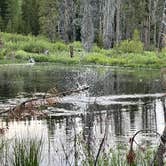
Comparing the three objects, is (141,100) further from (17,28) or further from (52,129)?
(17,28)

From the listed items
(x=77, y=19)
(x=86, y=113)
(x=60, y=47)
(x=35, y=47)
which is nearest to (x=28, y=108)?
(x=86, y=113)

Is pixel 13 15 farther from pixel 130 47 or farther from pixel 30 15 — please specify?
pixel 130 47

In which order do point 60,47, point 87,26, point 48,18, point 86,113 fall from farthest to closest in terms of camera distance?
point 48,18 → point 87,26 → point 60,47 → point 86,113

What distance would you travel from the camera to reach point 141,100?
25.5 meters

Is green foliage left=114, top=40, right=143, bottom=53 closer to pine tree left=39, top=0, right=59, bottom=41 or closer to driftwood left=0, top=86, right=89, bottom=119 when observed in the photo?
pine tree left=39, top=0, right=59, bottom=41

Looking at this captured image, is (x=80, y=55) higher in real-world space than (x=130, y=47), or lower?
lower

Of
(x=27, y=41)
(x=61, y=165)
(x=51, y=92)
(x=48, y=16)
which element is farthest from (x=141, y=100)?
(x=48, y=16)

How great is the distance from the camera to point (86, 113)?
816 inches

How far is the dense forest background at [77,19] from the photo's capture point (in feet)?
246

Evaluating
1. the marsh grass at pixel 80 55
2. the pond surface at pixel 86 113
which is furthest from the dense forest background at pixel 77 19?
the pond surface at pixel 86 113

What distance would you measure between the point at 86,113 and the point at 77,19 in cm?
5890

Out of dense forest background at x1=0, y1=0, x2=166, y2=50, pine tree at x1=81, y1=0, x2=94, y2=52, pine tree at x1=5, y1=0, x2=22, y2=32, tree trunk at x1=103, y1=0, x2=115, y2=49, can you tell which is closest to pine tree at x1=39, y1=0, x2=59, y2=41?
dense forest background at x1=0, y1=0, x2=166, y2=50

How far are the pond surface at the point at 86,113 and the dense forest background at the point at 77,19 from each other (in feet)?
120

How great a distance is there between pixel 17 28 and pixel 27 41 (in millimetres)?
12319
